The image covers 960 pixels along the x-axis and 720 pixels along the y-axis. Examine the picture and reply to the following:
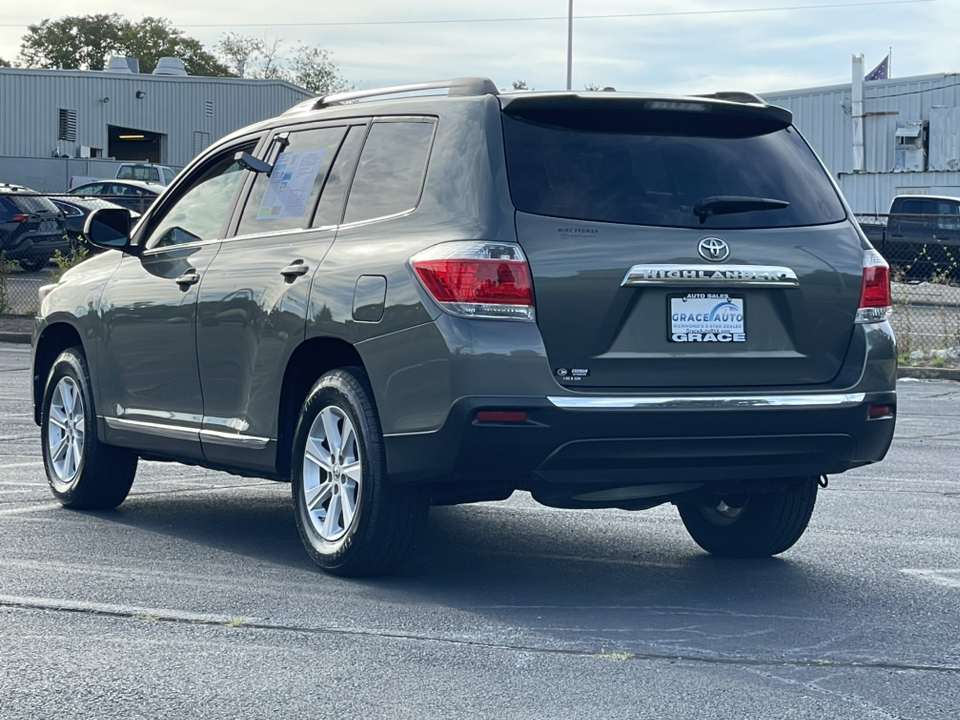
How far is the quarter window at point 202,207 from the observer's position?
7090 mm

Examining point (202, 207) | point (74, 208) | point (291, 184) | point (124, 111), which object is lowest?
point (74, 208)

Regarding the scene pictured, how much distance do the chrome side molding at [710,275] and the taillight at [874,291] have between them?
14.4 inches

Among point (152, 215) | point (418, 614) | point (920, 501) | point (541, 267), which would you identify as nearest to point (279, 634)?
point (418, 614)

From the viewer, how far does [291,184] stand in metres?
6.67

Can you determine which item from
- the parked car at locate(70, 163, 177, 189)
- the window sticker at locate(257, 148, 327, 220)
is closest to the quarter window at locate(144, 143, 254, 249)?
the window sticker at locate(257, 148, 327, 220)

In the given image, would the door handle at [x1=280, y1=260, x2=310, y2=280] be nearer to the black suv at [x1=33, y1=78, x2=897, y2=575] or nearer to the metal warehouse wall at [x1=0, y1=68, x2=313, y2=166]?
the black suv at [x1=33, y1=78, x2=897, y2=575]

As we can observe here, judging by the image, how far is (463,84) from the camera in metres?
5.97

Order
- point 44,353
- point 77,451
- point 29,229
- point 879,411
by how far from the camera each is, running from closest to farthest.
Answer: point 879,411, point 77,451, point 44,353, point 29,229

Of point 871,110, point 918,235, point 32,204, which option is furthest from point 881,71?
point 32,204

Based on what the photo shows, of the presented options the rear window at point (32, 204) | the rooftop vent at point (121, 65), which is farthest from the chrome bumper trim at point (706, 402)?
the rooftop vent at point (121, 65)

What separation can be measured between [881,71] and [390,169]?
170 ft

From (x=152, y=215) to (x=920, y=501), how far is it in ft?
14.4

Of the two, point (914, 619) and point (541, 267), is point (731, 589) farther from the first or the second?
point (541, 267)

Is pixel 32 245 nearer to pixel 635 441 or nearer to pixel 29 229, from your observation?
pixel 29 229
